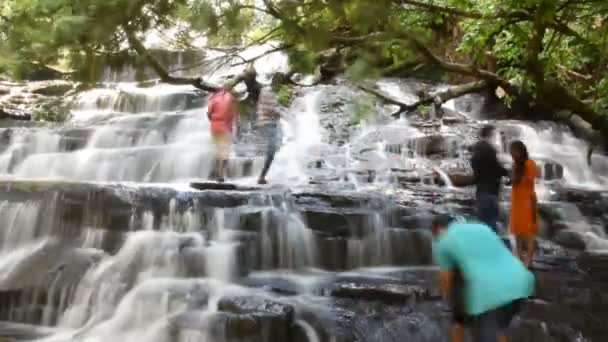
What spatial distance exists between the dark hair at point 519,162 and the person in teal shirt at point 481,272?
8.49ft

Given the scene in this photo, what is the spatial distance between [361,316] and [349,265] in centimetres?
198

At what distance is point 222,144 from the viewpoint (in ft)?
32.1

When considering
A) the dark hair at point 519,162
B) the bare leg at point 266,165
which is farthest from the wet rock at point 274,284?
the bare leg at point 266,165

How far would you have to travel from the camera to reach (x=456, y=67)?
6180 millimetres

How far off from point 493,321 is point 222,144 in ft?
22.4

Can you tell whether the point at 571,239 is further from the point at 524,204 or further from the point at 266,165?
the point at 266,165

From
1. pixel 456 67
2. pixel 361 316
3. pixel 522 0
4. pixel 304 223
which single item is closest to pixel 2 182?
pixel 304 223

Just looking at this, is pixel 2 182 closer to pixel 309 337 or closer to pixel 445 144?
pixel 309 337

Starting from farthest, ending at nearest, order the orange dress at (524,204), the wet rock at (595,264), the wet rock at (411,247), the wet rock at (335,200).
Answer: the wet rock at (335,200)
the wet rock at (411,247)
the wet rock at (595,264)
the orange dress at (524,204)

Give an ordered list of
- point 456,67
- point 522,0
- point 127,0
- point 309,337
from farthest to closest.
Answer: point 456,67 < point 309,337 < point 522,0 < point 127,0

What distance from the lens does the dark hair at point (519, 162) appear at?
19.4 feet

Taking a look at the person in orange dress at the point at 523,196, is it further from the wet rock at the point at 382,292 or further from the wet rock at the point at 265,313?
the wet rock at the point at 265,313

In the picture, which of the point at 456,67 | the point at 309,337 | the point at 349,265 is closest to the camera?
the point at 309,337

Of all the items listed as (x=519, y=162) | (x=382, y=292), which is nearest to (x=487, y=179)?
(x=519, y=162)
